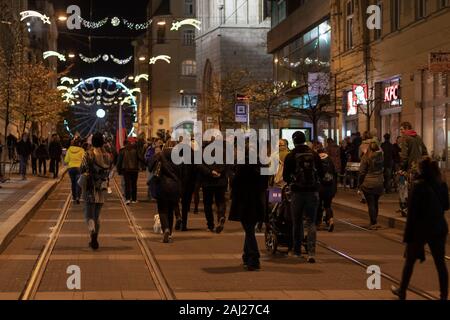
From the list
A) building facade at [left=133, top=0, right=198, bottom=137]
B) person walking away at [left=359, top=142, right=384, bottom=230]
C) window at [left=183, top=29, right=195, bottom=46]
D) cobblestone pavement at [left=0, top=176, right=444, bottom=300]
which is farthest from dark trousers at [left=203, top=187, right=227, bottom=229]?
window at [left=183, top=29, right=195, bottom=46]

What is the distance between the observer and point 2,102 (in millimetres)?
32500

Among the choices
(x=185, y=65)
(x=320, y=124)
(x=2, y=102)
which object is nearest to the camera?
(x=2, y=102)

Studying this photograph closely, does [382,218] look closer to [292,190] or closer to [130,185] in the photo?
[292,190]

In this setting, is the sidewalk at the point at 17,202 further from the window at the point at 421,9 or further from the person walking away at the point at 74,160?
the window at the point at 421,9

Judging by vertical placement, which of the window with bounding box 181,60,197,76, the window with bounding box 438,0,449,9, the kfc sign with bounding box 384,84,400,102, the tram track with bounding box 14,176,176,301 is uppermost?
the window with bounding box 181,60,197,76

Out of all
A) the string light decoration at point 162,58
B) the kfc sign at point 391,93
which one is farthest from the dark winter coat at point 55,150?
the string light decoration at point 162,58

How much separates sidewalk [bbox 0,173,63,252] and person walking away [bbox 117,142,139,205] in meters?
2.44

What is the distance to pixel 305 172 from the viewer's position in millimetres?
11578

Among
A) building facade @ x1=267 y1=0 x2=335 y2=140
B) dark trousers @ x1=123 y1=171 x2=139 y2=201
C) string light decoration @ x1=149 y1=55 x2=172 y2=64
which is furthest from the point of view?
string light decoration @ x1=149 y1=55 x2=172 y2=64

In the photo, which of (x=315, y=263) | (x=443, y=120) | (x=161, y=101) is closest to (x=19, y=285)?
(x=315, y=263)

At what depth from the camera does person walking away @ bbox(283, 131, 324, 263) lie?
1159 centimetres

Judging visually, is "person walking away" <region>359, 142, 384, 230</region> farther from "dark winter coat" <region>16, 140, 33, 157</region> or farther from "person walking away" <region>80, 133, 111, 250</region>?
"dark winter coat" <region>16, 140, 33, 157</region>
